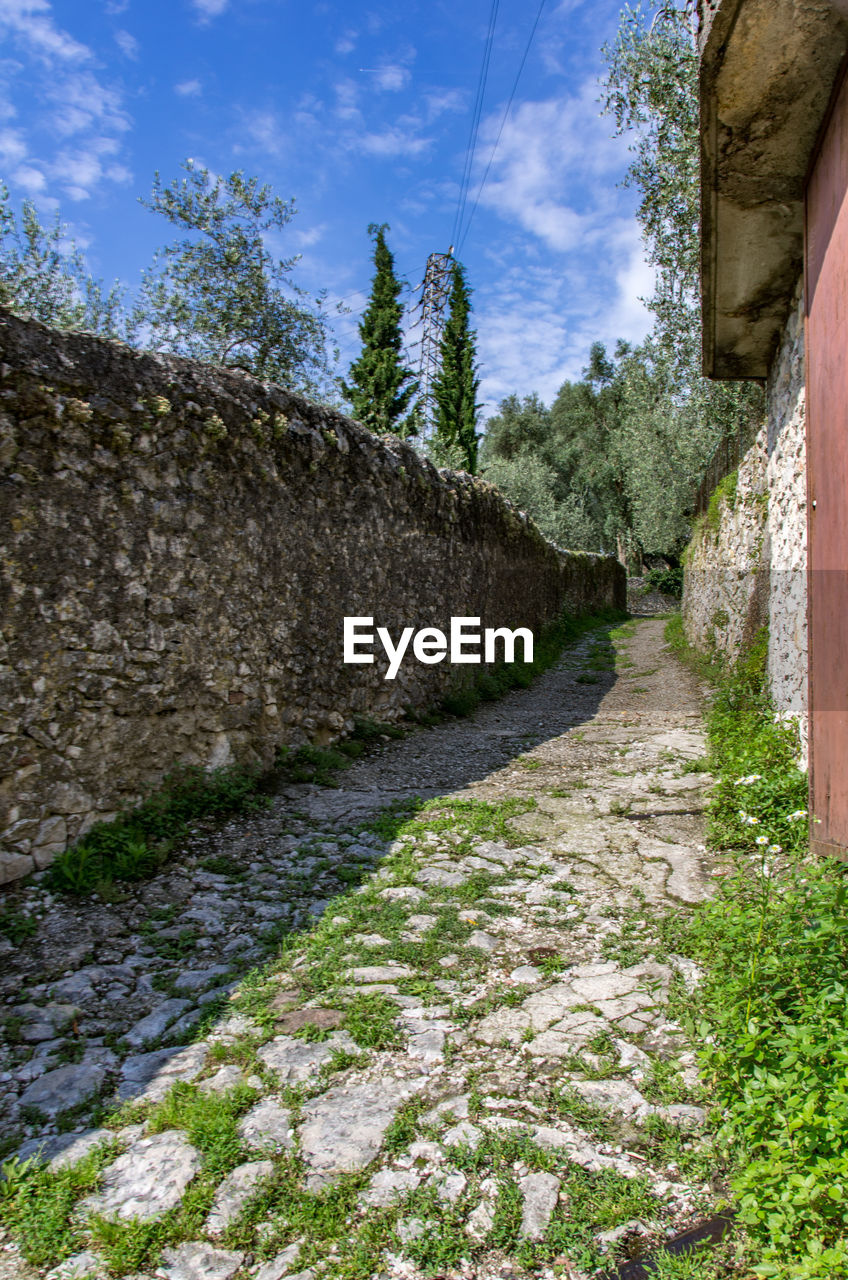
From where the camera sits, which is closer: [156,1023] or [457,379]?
[156,1023]

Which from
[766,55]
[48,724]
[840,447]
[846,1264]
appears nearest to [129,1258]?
[846,1264]

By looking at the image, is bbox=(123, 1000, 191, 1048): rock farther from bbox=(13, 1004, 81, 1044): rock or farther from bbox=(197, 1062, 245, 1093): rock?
bbox=(197, 1062, 245, 1093): rock

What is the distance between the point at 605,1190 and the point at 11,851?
2.91 metres

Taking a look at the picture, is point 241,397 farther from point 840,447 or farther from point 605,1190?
point 605,1190

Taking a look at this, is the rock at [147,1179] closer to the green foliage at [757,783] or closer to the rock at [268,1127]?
the rock at [268,1127]

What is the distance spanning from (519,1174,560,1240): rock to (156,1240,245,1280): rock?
0.70 m

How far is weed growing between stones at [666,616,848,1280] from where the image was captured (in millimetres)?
1635

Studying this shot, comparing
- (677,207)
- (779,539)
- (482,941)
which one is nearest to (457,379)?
(677,207)

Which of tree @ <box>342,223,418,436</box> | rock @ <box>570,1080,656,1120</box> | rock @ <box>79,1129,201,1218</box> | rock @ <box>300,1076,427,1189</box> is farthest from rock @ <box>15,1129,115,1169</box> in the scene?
tree @ <box>342,223,418,436</box>

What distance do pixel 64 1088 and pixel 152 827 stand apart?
1898 millimetres

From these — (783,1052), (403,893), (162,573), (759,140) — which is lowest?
(403,893)

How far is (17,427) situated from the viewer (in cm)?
365

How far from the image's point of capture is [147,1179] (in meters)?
2.01

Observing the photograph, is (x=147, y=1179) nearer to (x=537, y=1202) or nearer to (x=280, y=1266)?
(x=280, y=1266)
